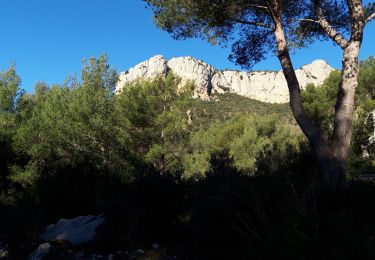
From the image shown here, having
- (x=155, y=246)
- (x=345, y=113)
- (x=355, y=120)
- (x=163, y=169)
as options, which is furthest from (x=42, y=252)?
(x=355, y=120)

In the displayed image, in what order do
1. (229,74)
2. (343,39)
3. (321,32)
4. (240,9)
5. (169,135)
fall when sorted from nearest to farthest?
(343,39) < (240,9) < (321,32) < (169,135) < (229,74)

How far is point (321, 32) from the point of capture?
8.53 metres

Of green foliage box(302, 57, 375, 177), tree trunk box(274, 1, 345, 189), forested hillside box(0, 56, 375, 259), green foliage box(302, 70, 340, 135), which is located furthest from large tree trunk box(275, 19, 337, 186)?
green foliage box(302, 70, 340, 135)

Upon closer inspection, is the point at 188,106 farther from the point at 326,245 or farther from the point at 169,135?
the point at 326,245

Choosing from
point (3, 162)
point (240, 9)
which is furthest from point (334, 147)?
point (3, 162)

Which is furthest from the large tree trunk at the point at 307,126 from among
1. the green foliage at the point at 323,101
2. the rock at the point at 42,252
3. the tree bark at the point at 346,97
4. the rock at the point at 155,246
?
the green foliage at the point at 323,101

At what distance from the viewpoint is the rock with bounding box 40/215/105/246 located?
534 centimetres

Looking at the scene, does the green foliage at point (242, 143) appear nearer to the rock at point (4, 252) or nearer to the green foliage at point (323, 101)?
the green foliage at point (323, 101)

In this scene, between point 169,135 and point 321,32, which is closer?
point 321,32

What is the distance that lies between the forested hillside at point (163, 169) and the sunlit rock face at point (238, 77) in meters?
58.9

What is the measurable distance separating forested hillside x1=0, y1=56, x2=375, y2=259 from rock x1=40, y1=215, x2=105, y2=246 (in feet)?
0.77

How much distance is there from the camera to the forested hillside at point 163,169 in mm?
3738

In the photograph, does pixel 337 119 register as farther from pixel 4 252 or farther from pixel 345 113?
pixel 4 252

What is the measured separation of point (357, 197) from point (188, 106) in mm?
12053
